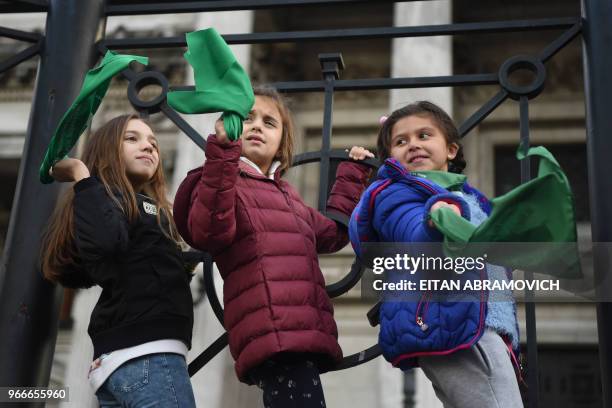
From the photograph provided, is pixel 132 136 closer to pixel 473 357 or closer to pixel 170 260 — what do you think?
pixel 170 260

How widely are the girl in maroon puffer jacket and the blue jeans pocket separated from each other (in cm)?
24

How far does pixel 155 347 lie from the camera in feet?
8.09

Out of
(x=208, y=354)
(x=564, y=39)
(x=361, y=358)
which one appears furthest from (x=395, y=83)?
(x=208, y=354)

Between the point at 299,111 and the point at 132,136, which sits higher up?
the point at 299,111

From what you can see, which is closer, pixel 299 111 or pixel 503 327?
pixel 503 327

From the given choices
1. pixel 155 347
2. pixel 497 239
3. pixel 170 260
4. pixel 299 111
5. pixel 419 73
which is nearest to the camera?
pixel 497 239

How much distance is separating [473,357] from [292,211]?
2.34 feet

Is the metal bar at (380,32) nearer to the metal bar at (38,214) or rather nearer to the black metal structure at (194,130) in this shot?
the black metal structure at (194,130)

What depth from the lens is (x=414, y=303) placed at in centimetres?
224

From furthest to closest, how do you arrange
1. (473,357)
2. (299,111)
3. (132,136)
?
(299,111) < (132,136) < (473,357)

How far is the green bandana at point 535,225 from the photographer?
1.94 m

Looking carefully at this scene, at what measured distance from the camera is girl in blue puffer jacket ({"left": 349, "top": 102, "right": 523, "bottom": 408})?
2176mm

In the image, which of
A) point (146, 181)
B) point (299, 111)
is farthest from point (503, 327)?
point (299, 111)

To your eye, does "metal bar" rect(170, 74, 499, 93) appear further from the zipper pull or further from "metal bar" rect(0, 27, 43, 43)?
the zipper pull
